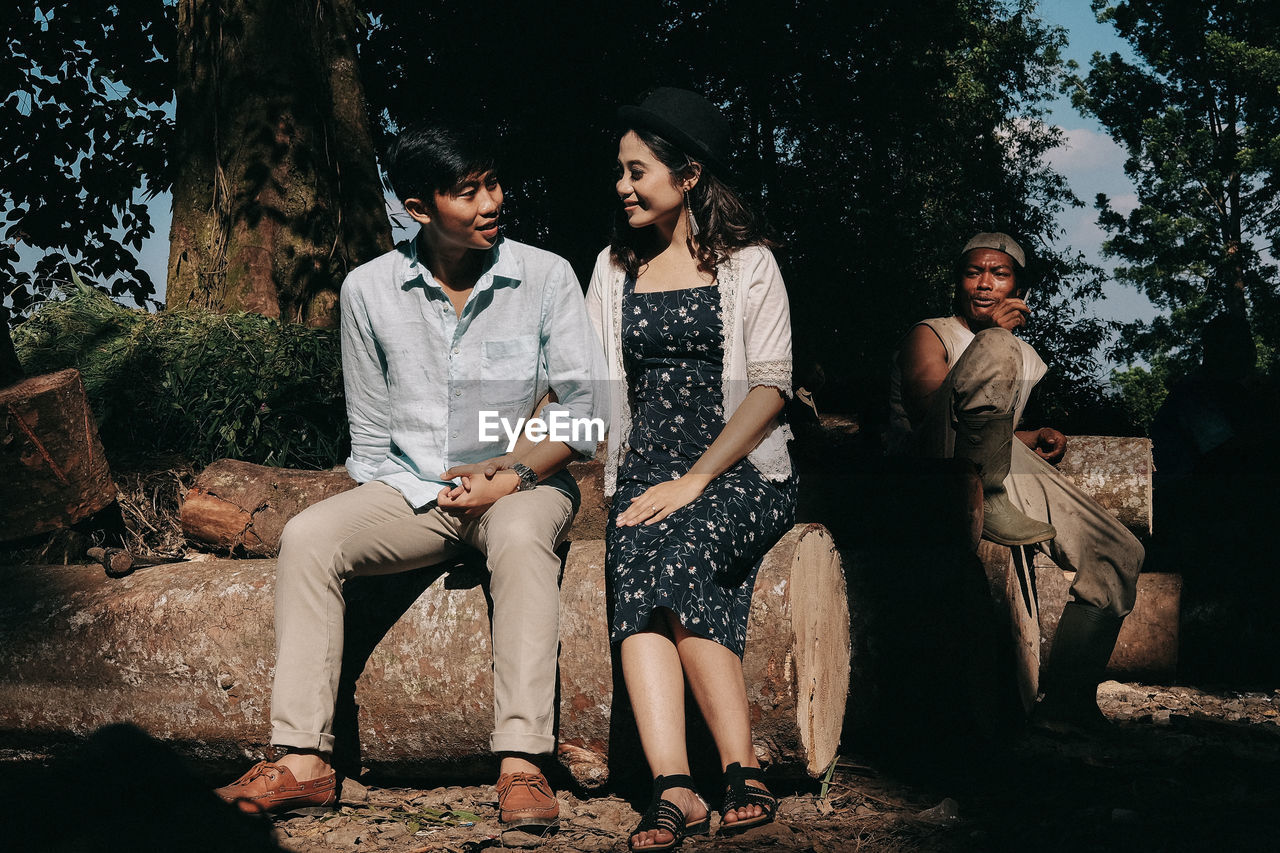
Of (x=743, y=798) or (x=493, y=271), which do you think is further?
(x=493, y=271)

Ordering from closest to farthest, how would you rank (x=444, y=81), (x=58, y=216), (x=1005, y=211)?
(x=58, y=216) → (x=444, y=81) → (x=1005, y=211)

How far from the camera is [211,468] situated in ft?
15.2

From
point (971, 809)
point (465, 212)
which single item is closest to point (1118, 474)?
point (971, 809)

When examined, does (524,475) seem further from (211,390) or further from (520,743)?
(211,390)

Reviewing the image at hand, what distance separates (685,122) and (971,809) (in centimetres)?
229

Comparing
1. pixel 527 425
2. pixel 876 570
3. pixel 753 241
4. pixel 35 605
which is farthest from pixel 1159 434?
pixel 35 605

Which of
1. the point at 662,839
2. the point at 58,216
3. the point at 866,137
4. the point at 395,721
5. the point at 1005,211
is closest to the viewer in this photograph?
the point at 662,839

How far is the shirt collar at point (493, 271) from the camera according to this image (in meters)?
3.54

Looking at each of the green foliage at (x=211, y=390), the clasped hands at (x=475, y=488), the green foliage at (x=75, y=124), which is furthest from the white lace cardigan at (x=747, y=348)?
the green foliage at (x=75, y=124)

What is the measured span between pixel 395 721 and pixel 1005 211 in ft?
65.5

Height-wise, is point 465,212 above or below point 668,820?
above

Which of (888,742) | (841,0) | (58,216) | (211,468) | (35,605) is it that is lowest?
(888,742)

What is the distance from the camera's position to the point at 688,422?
353 cm

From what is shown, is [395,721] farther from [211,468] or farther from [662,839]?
[211,468]
